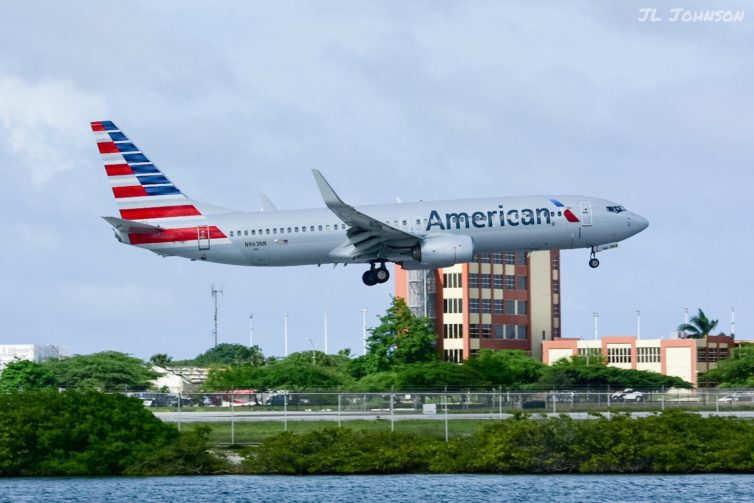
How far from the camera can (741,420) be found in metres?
65.6

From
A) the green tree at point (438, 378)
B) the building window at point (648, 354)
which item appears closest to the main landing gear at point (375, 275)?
the green tree at point (438, 378)

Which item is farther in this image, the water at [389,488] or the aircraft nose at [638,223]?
the aircraft nose at [638,223]

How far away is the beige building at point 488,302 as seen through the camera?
165500 millimetres

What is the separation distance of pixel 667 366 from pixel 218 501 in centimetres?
10459

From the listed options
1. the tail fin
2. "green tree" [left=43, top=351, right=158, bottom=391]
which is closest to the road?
the tail fin

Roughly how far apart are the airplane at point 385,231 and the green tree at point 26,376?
4075cm

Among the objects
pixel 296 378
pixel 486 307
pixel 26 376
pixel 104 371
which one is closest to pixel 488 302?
pixel 486 307

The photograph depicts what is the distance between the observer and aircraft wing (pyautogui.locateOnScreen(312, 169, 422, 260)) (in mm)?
78625

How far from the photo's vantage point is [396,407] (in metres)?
77.0

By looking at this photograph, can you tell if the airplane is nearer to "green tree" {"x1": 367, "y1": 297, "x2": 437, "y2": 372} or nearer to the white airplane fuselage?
the white airplane fuselage

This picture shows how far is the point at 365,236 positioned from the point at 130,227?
41.3 feet

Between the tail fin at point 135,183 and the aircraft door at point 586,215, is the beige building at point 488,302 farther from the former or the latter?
the aircraft door at point 586,215

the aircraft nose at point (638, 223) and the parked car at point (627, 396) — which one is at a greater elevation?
the aircraft nose at point (638, 223)

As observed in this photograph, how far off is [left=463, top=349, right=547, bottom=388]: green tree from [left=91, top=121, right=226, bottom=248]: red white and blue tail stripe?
26723mm
